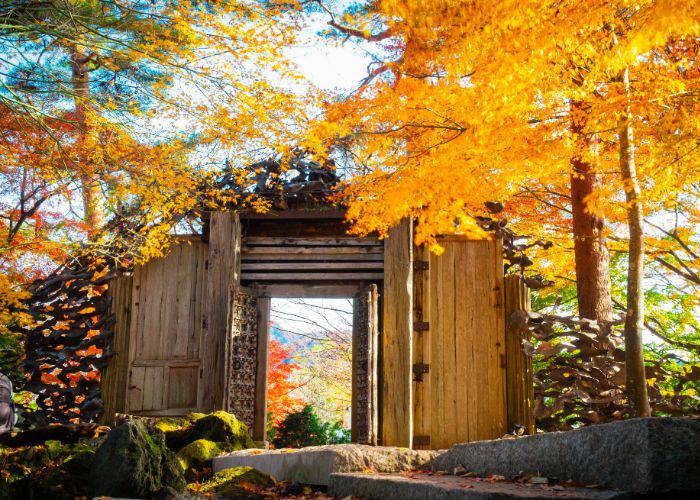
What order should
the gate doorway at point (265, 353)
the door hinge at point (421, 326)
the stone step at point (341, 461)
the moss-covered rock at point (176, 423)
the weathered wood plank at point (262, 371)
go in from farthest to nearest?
the weathered wood plank at point (262, 371)
the door hinge at point (421, 326)
the gate doorway at point (265, 353)
the moss-covered rock at point (176, 423)
the stone step at point (341, 461)

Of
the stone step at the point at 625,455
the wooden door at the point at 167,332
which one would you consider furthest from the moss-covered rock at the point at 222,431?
the stone step at the point at 625,455

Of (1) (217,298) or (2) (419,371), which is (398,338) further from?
(1) (217,298)

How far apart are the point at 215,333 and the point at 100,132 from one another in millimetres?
3954

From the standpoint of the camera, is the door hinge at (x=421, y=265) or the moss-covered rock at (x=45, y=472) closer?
the moss-covered rock at (x=45, y=472)

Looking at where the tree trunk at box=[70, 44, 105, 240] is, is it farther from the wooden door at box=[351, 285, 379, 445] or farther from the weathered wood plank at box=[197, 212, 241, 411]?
the wooden door at box=[351, 285, 379, 445]

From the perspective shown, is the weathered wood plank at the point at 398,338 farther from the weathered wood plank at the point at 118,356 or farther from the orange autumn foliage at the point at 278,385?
the orange autumn foliage at the point at 278,385

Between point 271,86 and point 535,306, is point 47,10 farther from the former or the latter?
point 535,306

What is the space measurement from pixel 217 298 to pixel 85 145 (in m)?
3.46

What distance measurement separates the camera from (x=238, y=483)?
514cm

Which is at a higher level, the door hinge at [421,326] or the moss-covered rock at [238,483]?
the door hinge at [421,326]

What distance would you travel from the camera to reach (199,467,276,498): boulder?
4.96 metres

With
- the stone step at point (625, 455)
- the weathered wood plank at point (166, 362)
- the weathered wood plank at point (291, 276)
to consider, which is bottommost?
the stone step at point (625, 455)

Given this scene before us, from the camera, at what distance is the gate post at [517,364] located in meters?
9.24

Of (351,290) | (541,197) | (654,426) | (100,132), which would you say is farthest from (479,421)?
(100,132)
